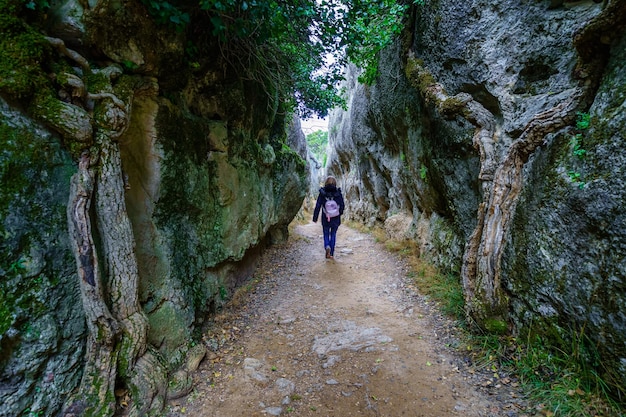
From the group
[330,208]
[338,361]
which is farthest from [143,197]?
[330,208]

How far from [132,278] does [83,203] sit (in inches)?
37.3

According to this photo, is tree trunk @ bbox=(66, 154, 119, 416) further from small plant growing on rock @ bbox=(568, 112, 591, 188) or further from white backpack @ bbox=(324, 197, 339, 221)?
white backpack @ bbox=(324, 197, 339, 221)

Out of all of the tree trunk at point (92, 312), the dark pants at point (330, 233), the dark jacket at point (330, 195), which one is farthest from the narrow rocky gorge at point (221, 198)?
the dark jacket at point (330, 195)

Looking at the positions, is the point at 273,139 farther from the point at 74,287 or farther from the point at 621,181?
the point at 621,181

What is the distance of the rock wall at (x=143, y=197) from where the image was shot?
2.33 meters

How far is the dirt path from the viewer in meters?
3.01

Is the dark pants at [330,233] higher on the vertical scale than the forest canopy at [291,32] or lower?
lower

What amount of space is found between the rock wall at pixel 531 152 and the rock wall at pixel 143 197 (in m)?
4.06

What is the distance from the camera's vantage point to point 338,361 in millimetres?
3750

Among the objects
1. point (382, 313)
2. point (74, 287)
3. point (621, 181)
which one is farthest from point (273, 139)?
point (621, 181)

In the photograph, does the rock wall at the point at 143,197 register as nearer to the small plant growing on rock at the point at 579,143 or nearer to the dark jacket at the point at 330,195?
the dark jacket at the point at 330,195

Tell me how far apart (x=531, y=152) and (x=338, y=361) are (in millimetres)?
3756

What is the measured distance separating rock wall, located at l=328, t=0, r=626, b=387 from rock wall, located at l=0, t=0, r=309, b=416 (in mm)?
4060

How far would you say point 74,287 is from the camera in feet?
8.71
